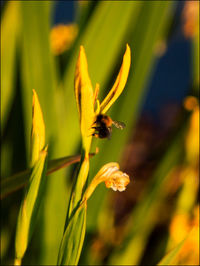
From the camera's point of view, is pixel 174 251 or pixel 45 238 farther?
pixel 45 238

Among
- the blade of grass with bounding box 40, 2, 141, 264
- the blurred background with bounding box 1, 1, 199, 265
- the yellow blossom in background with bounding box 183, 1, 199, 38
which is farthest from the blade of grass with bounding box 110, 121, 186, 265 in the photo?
the yellow blossom in background with bounding box 183, 1, 199, 38

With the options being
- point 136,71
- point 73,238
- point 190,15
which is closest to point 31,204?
point 73,238

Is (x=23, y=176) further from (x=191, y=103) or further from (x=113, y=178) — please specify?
(x=191, y=103)

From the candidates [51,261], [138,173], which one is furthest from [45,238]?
[138,173]

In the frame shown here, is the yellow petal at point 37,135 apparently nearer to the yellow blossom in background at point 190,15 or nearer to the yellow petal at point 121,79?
the yellow petal at point 121,79

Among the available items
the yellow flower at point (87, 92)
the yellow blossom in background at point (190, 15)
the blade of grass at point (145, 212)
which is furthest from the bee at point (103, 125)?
the yellow blossom in background at point (190, 15)

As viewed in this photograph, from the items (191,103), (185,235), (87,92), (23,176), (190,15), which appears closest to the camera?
(87,92)

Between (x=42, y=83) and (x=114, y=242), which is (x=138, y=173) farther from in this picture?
(x=42, y=83)

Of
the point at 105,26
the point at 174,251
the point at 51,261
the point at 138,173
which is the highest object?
the point at 105,26
